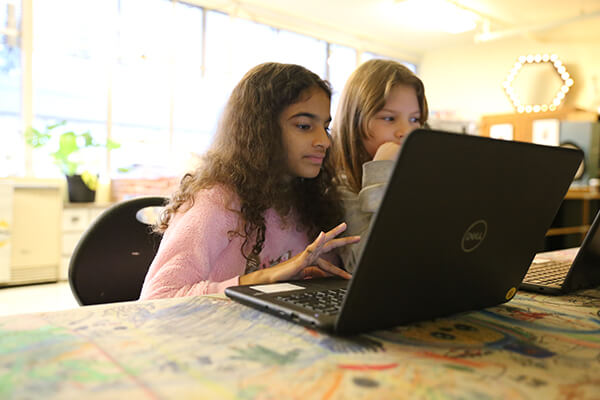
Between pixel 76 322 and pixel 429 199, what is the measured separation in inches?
15.6

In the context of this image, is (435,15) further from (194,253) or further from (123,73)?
(194,253)

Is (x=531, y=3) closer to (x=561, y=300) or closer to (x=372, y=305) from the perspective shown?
(x=561, y=300)

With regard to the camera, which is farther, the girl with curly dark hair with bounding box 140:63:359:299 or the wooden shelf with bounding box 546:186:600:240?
the wooden shelf with bounding box 546:186:600:240

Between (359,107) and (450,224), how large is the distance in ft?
2.91

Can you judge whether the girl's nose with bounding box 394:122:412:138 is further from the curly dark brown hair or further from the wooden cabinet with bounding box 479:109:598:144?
the wooden cabinet with bounding box 479:109:598:144

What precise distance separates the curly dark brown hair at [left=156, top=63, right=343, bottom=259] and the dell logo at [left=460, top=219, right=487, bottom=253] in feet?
1.98

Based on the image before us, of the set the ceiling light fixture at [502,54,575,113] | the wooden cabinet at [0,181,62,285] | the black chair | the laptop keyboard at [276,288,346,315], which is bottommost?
the wooden cabinet at [0,181,62,285]

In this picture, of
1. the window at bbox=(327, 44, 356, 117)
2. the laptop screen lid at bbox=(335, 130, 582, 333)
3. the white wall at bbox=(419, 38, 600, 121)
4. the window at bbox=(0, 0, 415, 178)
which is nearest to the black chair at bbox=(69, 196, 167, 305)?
the laptop screen lid at bbox=(335, 130, 582, 333)

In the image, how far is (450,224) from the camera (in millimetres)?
519

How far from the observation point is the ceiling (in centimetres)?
533

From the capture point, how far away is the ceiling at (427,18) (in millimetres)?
5332

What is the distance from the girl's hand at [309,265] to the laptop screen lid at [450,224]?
27 centimetres

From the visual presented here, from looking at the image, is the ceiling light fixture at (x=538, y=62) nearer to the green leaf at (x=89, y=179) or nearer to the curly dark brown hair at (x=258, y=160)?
the green leaf at (x=89, y=179)

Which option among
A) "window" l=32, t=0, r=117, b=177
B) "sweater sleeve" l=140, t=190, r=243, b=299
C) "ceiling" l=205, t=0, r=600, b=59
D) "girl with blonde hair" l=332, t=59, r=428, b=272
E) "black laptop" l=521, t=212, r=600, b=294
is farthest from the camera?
"ceiling" l=205, t=0, r=600, b=59
